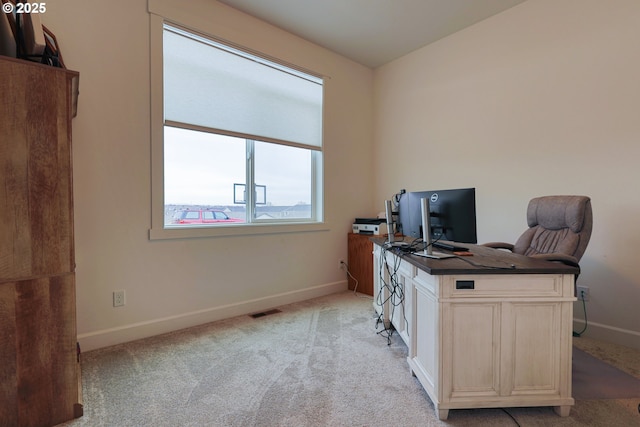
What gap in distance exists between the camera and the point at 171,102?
102 inches

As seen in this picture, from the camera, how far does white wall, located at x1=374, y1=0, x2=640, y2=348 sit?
236 centimetres

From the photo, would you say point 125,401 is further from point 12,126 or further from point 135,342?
point 12,126

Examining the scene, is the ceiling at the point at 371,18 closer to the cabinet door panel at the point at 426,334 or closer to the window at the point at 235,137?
the window at the point at 235,137

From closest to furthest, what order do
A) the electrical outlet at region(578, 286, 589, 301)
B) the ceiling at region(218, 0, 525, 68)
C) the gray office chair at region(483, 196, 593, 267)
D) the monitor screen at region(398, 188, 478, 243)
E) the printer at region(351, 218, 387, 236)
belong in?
1. the monitor screen at region(398, 188, 478, 243)
2. the gray office chair at region(483, 196, 593, 267)
3. the electrical outlet at region(578, 286, 589, 301)
4. the ceiling at region(218, 0, 525, 68)
5. the printer at region(351, 218, 387, 236)

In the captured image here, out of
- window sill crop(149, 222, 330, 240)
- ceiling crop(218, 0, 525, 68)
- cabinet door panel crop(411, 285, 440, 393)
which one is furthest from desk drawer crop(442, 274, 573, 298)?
ceiling crop(218, 0, 525, 68)

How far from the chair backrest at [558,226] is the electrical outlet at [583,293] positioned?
0.62 m

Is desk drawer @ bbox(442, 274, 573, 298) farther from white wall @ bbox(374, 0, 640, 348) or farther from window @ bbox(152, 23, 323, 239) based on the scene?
window @ bbox(152, 23, 323, 239)

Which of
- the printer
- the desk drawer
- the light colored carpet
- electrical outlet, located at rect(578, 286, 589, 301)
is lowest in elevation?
the light colored carpet

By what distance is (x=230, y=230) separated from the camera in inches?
116

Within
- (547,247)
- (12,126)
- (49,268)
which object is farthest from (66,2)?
(547,247)

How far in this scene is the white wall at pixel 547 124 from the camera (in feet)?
7.75

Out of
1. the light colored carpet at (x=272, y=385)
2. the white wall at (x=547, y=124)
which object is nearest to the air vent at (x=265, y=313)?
the light colored carpet at (x=272, y=385)

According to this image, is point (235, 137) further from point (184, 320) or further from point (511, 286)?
point (511, 286)

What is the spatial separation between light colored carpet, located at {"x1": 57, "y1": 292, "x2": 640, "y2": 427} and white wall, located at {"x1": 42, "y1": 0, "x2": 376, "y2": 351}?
0.27m
